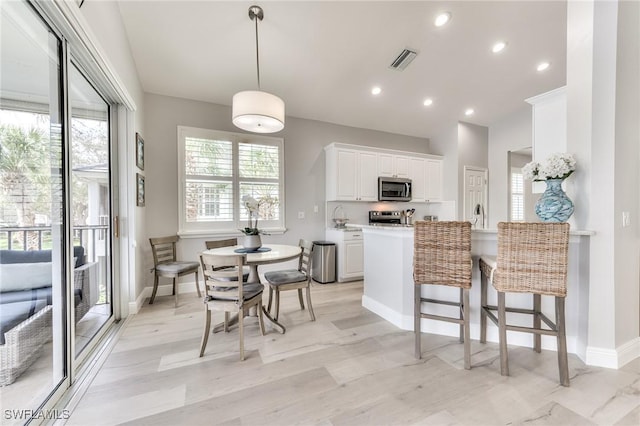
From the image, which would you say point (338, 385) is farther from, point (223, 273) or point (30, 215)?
point (30, 215)

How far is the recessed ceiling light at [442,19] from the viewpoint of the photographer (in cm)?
269

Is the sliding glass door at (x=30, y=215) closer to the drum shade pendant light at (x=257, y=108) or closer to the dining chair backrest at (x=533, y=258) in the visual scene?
the drum shade pendant light at (x=257, y=108)

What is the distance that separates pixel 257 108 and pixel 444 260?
2044mm

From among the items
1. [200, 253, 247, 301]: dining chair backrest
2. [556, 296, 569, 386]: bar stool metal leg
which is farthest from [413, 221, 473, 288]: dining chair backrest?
[200, 253, 247, 301]: dining chair backrest

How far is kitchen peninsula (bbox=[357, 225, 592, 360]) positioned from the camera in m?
1.97

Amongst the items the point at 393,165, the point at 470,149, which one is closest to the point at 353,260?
the point at 393,165

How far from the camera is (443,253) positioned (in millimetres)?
1979

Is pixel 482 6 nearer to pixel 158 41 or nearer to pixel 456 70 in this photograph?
pixel 456 70

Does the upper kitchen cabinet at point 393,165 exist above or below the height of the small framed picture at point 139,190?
above

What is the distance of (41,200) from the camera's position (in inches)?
56.8

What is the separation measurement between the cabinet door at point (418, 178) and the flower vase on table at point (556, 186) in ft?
10.0

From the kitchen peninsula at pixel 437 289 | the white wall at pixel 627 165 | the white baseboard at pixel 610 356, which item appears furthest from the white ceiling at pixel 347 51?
the white baseboard at pixel 610 356

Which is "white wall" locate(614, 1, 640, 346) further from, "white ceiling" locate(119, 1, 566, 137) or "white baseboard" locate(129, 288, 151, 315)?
"white baseboard" locate(129, 288, 151, 315)

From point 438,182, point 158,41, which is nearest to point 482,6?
point 438,182
